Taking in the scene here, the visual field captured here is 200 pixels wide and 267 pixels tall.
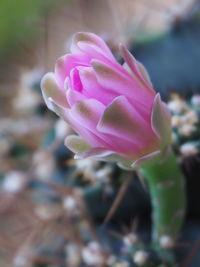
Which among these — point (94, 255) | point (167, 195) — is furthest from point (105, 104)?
point (94, 255)

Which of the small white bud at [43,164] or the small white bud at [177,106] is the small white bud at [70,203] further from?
the small white bud at [177,106]

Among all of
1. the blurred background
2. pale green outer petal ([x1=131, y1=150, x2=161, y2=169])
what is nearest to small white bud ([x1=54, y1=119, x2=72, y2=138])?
the blurred background

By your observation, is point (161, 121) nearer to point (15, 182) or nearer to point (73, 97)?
point (73, 97)

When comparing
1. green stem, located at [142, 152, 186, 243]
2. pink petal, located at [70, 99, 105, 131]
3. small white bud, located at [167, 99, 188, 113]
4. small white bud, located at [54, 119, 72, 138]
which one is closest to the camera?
pink petal, located at [70, 99, 105, 131]

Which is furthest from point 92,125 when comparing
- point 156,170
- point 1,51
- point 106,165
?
point 1,51

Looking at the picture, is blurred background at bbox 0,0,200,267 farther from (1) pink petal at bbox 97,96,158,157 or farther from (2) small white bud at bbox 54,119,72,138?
(1) pink petal at bbox 97,96,158,157

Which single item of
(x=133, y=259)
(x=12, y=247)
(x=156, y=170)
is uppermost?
(x=156, y=170)

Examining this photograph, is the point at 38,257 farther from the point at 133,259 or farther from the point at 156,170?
the point at 156,170
